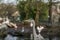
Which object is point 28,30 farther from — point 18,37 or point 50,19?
point 50,19

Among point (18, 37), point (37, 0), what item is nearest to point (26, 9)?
point (37, 0)

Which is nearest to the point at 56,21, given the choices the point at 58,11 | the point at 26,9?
the point at 58,11

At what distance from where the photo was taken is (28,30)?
27.1ft

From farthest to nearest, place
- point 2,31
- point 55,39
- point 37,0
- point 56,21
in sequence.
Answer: point 56,21 → point 37,0 → point 2,31 → point 55,39

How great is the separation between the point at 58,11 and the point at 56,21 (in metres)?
1.11

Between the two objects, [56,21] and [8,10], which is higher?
[8,10]

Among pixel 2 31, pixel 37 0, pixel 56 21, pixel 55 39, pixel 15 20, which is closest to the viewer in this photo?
pixel 55 39

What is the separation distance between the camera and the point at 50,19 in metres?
10.3

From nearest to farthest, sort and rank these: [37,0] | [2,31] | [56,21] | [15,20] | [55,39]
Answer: [55,39] < [2,31] < [37,0] < [56,21] < [15,20]

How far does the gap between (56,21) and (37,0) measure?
68.3 inches

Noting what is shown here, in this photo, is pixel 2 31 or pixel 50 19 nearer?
pixel 2 31

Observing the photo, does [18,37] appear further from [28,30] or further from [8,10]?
[8,10]

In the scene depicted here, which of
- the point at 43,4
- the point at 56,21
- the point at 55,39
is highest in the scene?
the point at 43,4

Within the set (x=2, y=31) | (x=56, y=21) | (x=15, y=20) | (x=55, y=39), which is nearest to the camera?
(x=55, y=39)
